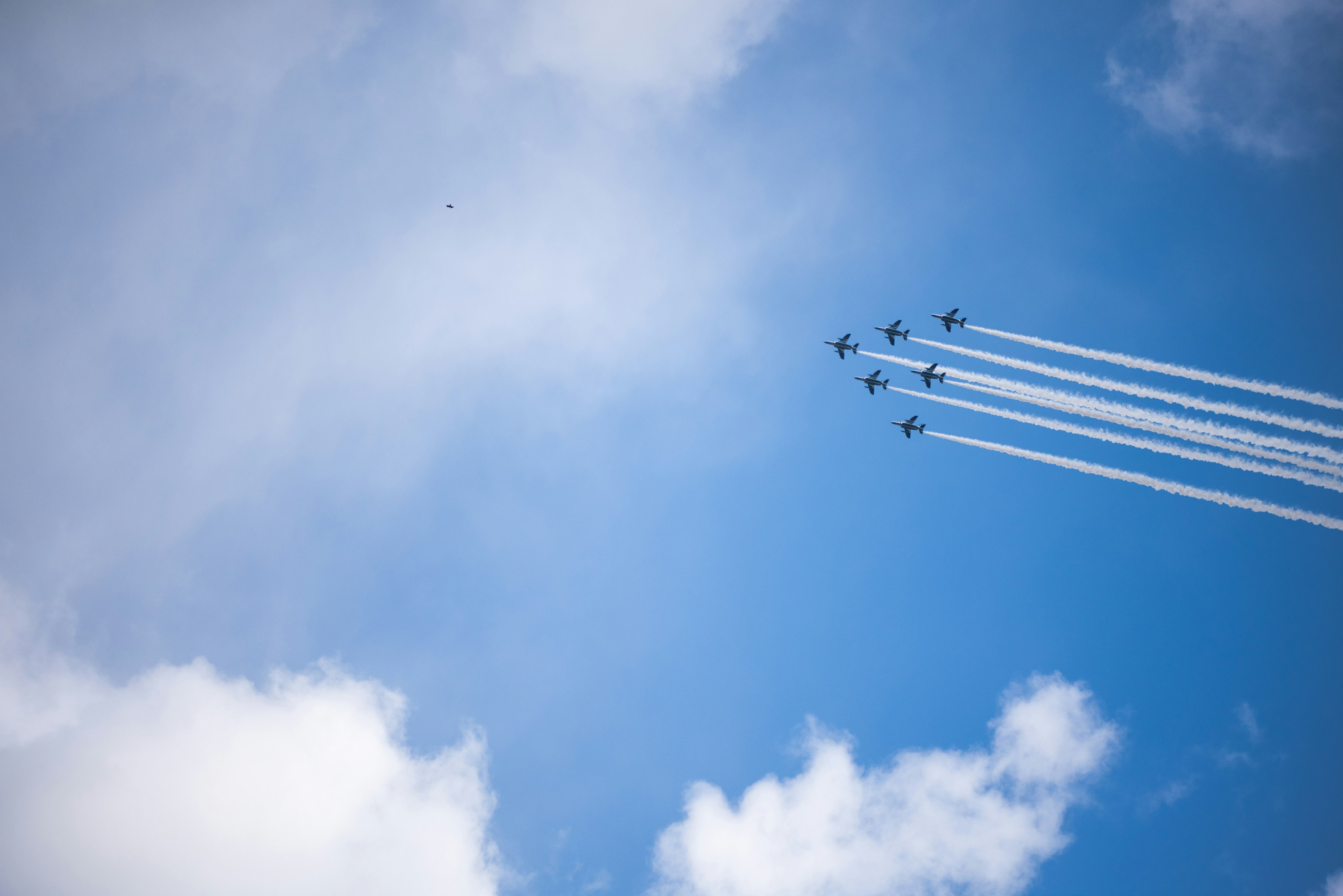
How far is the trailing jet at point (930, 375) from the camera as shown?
92188 millimetres

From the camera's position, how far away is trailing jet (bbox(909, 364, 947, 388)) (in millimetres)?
92188

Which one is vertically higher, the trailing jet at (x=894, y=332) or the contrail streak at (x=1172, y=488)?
the trailing jet at (x=894, y=332)

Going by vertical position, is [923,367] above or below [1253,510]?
above

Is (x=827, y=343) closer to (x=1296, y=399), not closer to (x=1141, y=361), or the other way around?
(x=1141, y=361)

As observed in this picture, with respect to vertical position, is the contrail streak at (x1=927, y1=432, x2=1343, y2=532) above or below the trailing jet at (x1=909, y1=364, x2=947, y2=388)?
below

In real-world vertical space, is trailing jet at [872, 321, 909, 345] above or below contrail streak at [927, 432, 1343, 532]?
above

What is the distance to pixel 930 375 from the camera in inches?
3671

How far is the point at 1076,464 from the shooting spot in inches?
3014

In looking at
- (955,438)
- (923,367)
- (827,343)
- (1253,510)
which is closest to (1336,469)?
(1253,510)

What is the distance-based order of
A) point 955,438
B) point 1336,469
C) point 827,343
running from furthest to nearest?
point 827,343 < point 955,438 < point 1336,469

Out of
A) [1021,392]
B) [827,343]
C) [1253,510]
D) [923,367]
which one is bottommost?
[1253,510]

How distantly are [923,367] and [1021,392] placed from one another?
15745 millimetres

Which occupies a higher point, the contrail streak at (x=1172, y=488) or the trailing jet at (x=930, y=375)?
the trailing jet at (x=930, y=375)

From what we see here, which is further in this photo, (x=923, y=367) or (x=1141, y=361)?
(x=923, y=367)
